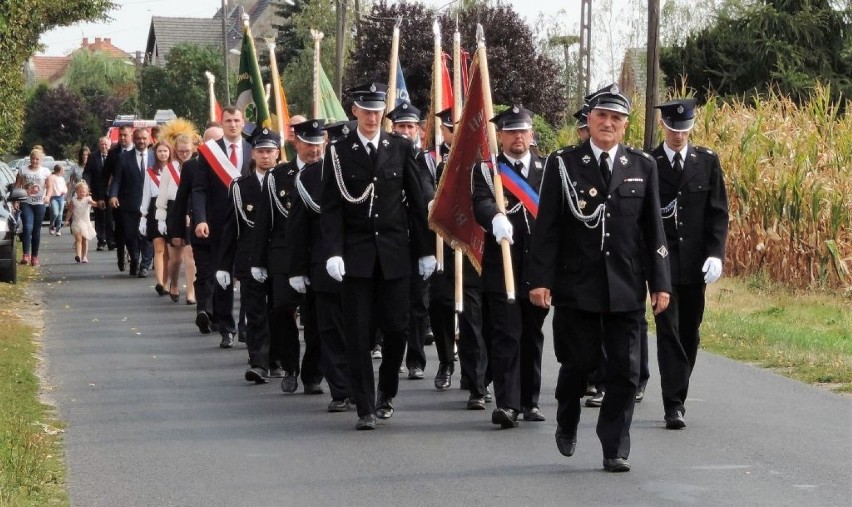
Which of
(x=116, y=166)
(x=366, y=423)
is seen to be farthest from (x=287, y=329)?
(x=116, y=166)

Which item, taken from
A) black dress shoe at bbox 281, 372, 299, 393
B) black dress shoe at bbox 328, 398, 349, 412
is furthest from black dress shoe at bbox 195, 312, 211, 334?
black dress shoe at bbox 328, 398, 349, 412

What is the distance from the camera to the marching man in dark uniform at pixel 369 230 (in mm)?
10070

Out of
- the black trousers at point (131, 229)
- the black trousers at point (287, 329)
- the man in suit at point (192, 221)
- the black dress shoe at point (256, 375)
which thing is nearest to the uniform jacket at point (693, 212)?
the black trousers at point (287, 329)

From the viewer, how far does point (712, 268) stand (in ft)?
32.7

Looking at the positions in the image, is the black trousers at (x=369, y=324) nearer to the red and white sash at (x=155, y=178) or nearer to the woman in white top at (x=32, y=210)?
the red and white sash at (x=155, y=178)

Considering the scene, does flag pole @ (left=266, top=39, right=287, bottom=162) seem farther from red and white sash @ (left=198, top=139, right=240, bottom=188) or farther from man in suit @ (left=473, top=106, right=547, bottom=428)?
man in suit @ (left=473, top=106, right=547, bottom=428)

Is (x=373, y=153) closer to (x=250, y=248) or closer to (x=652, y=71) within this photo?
(x=250, y=248)

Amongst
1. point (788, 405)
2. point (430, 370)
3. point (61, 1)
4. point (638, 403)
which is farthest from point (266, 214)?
point (61, 1)

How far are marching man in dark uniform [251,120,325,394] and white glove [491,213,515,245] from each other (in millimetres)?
2395

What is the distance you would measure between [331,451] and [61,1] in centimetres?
2249

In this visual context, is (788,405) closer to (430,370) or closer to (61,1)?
(430,370)

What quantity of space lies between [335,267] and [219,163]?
5491 millimetres

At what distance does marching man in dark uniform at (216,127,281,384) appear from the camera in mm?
12578

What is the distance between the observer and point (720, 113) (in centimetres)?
2181
